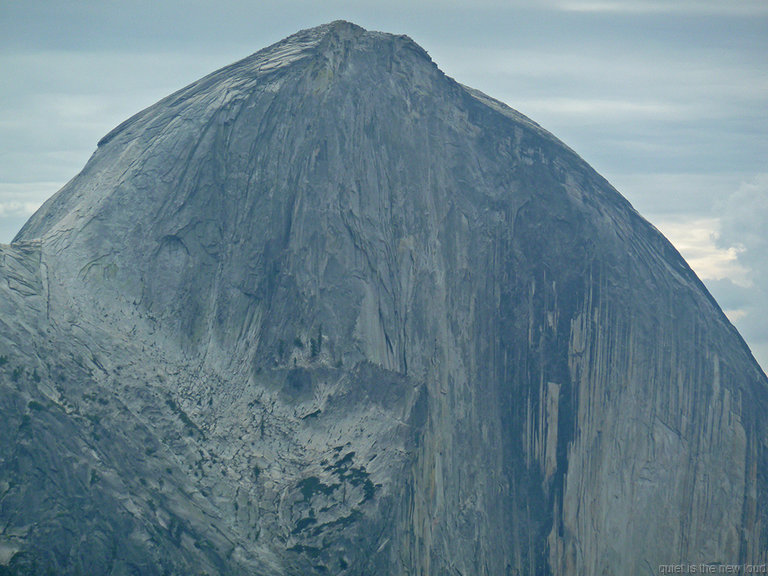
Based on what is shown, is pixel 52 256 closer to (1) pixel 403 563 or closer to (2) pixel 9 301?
(2) pixel 9 301

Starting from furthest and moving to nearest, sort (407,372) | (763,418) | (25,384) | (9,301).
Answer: (763,418), (407,372), (9,301), (25,384)

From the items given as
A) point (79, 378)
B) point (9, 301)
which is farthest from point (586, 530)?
point (9, 301)

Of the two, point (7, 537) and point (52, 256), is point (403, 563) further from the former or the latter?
point (52, 256)

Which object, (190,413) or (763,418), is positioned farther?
(763,418)

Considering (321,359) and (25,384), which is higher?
(321,359)

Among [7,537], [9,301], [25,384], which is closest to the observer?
[7,537]

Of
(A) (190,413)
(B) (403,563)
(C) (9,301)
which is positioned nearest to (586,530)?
(B) (403,563)

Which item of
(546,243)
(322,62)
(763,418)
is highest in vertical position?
(322,62)
